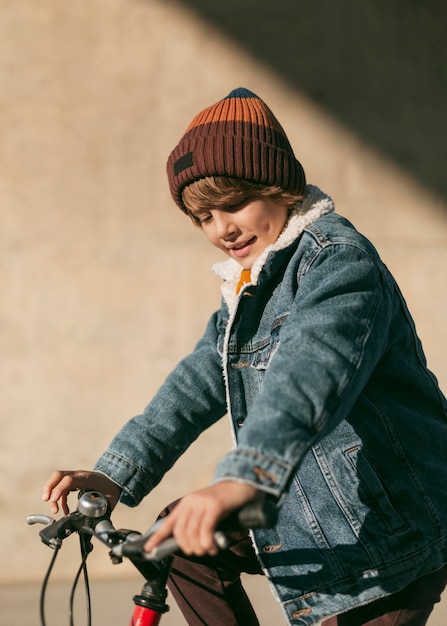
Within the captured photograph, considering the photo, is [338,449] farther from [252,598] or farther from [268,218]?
[252,598]

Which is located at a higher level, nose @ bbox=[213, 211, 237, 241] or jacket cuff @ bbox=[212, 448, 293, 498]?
nose @ bbox=[213, 211, 237, 241]

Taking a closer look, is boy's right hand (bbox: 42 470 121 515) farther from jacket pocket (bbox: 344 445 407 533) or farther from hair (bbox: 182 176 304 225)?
hair (bbox: 182 176 304 225)

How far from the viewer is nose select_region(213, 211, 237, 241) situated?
190cm

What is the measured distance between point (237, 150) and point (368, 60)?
2.65m

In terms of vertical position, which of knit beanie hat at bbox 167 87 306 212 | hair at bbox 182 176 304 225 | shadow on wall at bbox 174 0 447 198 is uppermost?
shadow on wall at bbox 174 0 447 198

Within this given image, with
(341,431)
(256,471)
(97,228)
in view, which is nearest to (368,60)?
(97,228)

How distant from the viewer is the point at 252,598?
3.54 meters

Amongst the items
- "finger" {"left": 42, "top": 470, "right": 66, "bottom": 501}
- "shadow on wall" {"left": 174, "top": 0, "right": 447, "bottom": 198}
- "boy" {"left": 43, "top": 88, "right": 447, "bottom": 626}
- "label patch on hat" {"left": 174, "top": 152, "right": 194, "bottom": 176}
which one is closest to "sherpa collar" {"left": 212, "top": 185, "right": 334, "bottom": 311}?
"boy" {"left": 43, "top": 88, "right": 447, "bottom": 626}

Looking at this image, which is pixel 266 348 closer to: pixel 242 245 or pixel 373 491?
pixel 242 245

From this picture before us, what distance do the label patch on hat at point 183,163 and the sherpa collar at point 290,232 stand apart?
12.1 inches

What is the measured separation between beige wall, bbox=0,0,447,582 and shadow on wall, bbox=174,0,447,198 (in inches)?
4.7

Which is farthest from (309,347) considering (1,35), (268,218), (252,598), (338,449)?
(1,35)

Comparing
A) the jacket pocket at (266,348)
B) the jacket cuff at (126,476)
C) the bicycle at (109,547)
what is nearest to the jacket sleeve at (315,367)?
the jacket pocket at (266,348)

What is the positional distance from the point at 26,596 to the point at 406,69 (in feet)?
11.5
